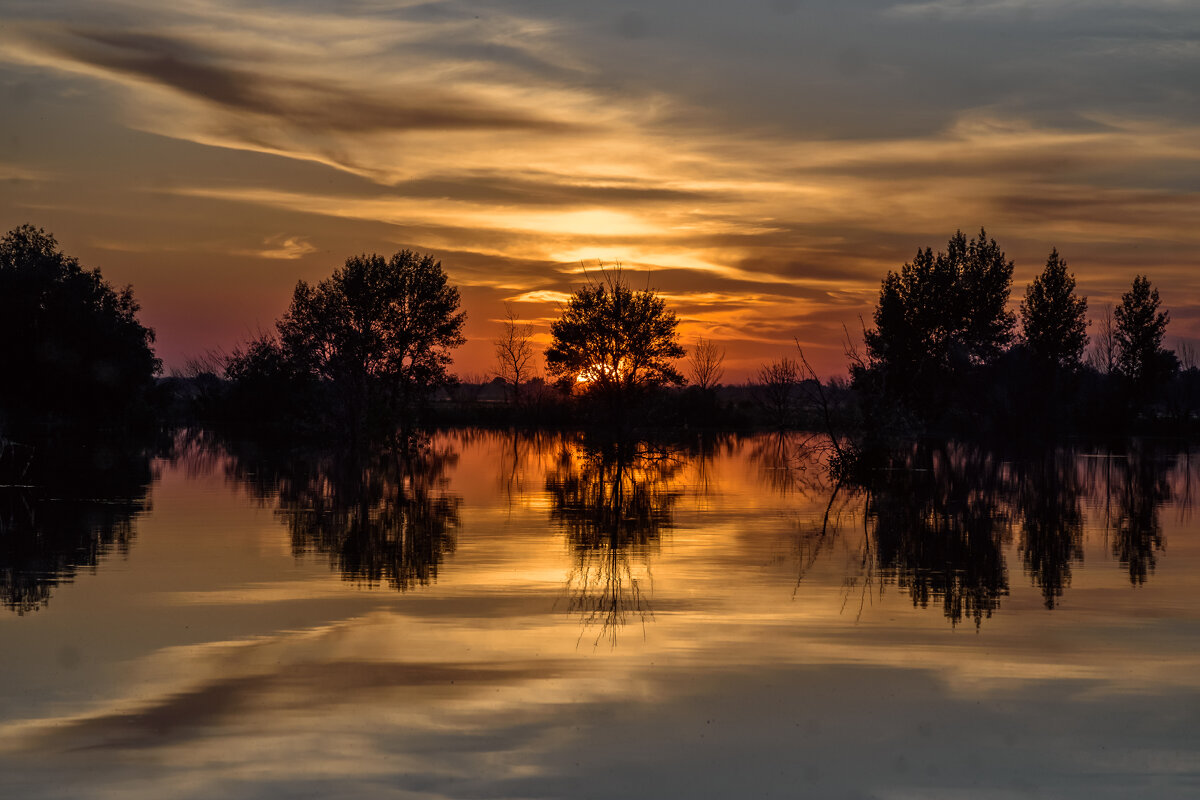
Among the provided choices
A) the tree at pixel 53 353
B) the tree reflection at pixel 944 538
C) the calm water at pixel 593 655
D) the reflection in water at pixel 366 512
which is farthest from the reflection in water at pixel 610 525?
the tree at pixel 53 353

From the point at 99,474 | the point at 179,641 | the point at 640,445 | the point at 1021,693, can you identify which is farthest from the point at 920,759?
the point at 640,445

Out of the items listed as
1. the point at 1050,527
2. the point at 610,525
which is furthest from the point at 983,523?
the point at 610,525

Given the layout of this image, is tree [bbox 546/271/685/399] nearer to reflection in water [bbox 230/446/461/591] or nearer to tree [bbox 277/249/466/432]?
tree [bbox 277/249/466/432]

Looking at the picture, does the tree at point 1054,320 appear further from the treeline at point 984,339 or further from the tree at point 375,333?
the tree at point 375,333

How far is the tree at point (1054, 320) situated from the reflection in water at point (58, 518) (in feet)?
207

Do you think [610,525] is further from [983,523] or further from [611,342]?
[611,342]

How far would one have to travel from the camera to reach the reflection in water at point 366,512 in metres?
15.1

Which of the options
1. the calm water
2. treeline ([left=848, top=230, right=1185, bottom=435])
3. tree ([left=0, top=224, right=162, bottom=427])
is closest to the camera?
the calm water

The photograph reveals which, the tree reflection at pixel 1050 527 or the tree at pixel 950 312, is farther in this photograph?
the tree at pixel 950 312

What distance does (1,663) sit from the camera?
916 cm

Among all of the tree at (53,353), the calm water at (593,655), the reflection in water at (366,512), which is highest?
the tree at (53,353)

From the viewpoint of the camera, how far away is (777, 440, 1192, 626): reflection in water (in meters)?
14.1

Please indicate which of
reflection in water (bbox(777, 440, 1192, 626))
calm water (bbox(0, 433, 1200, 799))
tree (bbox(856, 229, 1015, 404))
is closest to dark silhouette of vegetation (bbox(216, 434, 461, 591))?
calm water (bbox(0, 433, 1200, 799))

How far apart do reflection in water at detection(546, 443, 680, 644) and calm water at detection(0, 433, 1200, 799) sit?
10cm
